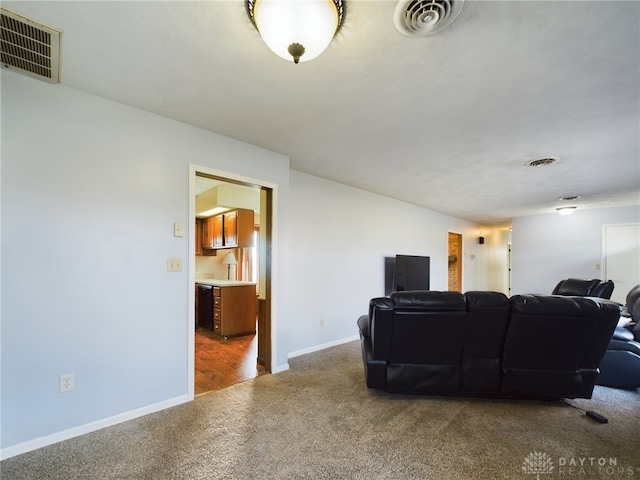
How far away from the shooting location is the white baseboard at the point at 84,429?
5.97 feet

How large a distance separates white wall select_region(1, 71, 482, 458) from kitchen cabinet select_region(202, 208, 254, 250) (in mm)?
2461

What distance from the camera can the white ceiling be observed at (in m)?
1.42

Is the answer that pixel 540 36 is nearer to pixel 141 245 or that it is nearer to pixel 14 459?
pixel 141 245

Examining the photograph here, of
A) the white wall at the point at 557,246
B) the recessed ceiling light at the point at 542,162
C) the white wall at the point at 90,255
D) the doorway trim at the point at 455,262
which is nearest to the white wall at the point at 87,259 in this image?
the white wall at the point at 90,255

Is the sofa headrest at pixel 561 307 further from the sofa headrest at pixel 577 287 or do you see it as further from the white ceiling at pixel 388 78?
the sofa headrest at pixel 577 287

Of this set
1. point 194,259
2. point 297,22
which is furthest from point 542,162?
point 194,259

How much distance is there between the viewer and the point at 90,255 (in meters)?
2.10

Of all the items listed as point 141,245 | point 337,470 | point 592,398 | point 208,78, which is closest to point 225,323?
point 141,245

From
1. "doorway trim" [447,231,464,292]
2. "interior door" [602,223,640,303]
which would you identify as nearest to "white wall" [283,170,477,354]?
"doorway trim" [447,231,464,292]

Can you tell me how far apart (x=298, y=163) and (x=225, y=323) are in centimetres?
276

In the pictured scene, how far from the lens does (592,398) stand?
2.68 m

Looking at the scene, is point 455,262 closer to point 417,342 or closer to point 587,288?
point 587,288

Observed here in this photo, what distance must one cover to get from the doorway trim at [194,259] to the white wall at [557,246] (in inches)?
266

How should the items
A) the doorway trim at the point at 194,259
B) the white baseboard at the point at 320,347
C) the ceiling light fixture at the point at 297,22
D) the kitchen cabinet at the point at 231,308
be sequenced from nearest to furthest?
the ceiling light fixture at the point at 297,22
the doorway trim at the point at 194,259
the white baseboard at the point at 320,347
the kitchen cabinet at the point at 231,308
